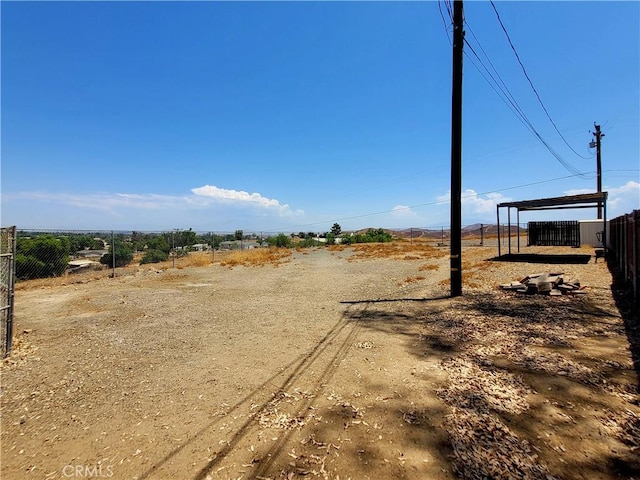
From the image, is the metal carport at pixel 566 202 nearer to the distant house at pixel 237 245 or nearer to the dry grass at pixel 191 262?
the dry grass at pixel 191 262

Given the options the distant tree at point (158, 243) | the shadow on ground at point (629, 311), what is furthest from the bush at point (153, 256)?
the shadow on ground at point (629, 311)

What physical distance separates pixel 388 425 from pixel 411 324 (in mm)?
3339

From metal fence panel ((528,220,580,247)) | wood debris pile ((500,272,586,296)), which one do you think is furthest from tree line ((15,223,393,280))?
metal fence panel ((528,220,580,247))

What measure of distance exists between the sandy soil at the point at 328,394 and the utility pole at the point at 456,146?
136 cm

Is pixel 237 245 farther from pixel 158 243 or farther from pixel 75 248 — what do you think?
pixel 75 248

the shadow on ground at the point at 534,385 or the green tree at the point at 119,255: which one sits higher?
the green tree at the point at 119,255

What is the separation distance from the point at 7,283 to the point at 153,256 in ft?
47.1

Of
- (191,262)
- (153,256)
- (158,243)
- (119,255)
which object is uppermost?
(158,243)

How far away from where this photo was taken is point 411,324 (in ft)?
19.2

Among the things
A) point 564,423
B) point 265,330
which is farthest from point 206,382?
point 564,423

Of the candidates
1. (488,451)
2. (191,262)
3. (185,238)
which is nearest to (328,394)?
(488,451)

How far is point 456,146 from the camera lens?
790cm

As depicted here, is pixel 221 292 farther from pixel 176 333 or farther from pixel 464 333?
pixel 464 333

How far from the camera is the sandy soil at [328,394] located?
91.7 inches
